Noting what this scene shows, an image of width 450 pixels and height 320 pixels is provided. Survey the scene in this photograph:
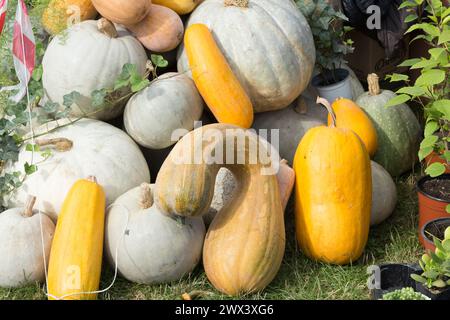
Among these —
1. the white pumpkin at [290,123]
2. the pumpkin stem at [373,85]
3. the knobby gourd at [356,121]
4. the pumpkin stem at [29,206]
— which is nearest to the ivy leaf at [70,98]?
the pumpkin stem at [29,206]

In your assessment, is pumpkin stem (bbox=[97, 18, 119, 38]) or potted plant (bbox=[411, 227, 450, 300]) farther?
pumpkin stem (bbox=[97, 18, 119, 38])

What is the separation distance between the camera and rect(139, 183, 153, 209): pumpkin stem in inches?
122

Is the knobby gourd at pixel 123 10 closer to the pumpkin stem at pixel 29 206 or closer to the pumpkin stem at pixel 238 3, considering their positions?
the pumpkin stem at pixel 238 3

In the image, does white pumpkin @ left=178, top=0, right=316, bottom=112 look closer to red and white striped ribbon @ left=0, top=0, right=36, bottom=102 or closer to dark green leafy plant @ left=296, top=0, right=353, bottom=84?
dark green leafy plant @ left=296, top=0, right=353, bottom=84

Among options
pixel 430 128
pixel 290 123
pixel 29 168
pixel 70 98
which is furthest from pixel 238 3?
pixel 29 168

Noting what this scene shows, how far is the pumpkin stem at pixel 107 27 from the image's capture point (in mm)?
3568

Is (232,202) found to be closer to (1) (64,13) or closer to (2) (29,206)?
(2) (29,206)

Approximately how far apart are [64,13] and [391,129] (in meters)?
1.88

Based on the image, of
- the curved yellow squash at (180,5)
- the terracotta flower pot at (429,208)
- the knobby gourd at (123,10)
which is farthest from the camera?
the curved yellow squash at (180,5)

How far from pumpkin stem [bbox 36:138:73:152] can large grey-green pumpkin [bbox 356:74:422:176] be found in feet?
5.33

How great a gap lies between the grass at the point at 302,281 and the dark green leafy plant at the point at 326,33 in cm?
119

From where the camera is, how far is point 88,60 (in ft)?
11.6

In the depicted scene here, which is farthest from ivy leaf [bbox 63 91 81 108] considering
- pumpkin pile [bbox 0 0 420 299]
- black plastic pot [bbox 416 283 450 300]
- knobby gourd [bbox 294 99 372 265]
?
black plastic pot [bbox 416 283 450 300]

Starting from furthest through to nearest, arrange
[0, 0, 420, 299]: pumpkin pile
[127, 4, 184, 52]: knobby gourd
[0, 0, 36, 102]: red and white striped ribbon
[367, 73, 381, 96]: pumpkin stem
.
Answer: [367, 73, 381, 96]: pumpkin stem < [127, 4, 184, 52]: knobby gourd < [0, 0, 36, 102]: red and white striped ribbon < [0, 0, 420, 299]: pumpkin pile
